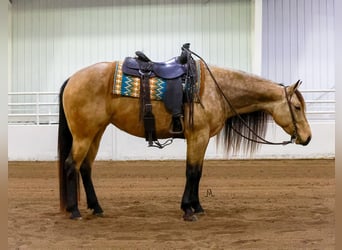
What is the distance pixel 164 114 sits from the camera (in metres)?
3.17

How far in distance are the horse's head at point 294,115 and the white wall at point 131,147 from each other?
4.01m

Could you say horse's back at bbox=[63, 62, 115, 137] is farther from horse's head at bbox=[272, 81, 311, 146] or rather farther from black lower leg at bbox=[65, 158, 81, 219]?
horse's head at bbox=[272, 81, 311, 146]

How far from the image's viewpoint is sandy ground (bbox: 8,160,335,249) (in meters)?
2.50

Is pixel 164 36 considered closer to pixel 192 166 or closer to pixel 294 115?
pixel 294 115

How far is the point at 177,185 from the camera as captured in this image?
16.7 ft

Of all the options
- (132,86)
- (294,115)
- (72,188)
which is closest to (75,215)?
(72,188)

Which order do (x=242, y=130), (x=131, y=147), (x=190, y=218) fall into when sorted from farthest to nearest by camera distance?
(x=131, y=147) → (x=242, y=130) → (x=190, y=218)

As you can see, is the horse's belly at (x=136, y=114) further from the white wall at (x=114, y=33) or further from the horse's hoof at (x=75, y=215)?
the white wall at (x=114, y=33)

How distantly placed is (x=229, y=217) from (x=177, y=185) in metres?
1.90

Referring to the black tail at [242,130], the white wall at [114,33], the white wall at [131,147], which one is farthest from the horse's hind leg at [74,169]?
the white wall at [114,33]

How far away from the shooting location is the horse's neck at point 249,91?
3354 millimetres

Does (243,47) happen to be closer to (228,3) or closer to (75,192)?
(228,3)

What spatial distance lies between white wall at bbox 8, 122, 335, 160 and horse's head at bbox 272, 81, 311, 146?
401cm

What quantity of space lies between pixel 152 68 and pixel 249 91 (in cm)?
86
